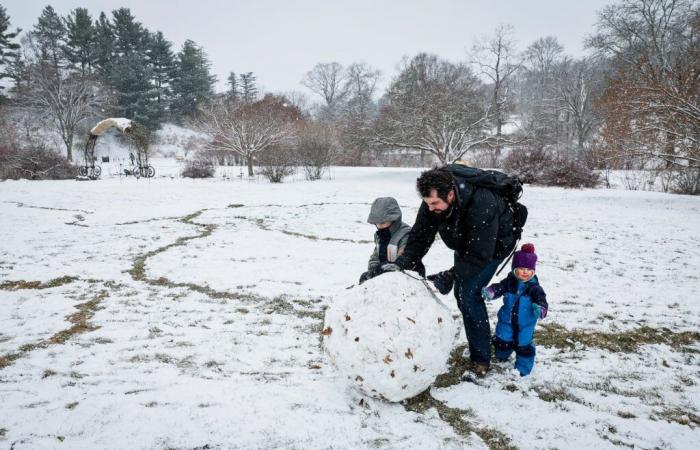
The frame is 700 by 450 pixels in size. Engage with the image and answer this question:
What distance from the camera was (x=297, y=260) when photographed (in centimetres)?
665

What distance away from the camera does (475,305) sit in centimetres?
290

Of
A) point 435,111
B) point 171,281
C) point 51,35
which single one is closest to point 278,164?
point 435,111

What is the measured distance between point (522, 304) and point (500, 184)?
1.03 m

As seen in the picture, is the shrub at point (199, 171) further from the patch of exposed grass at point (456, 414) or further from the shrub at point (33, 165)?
the patch of exposed grass at point (456, 414)

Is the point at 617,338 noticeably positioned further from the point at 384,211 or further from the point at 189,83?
the point at 189,83

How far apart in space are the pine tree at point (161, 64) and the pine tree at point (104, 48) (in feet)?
13.2

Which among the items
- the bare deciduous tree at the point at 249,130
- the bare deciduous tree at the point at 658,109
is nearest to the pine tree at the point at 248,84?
the bare deciduous tree at the point at 249,130

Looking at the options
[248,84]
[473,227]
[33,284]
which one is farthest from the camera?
[248,84]

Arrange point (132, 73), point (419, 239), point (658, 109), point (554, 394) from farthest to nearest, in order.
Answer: point (132, 73)
point (658, 109)
point (419, 239)
point (554, 394)

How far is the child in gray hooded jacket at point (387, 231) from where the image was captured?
11.4ft

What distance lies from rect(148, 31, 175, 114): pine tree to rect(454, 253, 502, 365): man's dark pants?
158 ft

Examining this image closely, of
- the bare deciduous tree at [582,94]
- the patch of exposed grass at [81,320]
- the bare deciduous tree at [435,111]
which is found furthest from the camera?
the bare deciduous tree at [582,94]

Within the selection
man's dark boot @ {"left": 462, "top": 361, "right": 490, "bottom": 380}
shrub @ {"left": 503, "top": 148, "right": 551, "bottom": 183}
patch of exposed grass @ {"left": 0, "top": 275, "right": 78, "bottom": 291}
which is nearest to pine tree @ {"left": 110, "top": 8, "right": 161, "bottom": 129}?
shrub @ {"left": 503, "top": 148, "right": 551, "bottom": 183}

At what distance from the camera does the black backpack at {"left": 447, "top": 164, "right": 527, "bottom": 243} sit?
2.73 m
